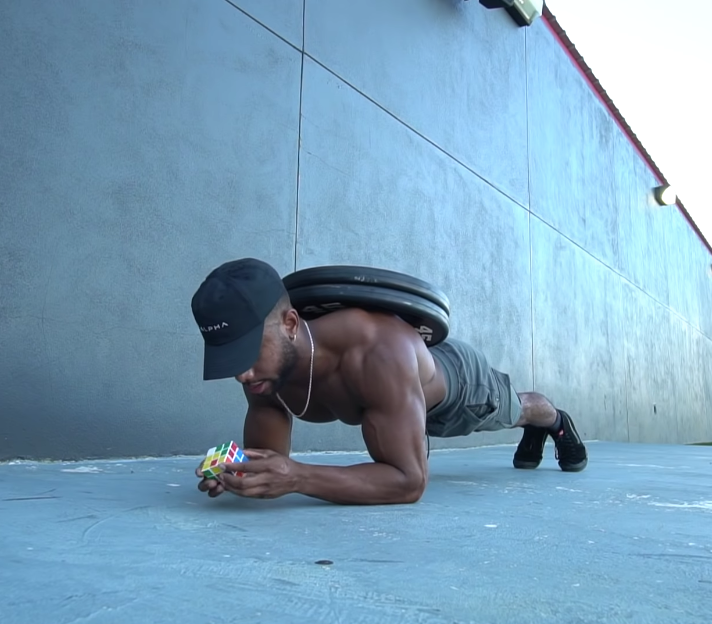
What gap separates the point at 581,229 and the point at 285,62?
6.21 metres

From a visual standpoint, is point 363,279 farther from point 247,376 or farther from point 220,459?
point 220,459

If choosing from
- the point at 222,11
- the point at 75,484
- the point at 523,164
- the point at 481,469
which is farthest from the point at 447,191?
the point at 75,484

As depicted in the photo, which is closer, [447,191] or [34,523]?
[34,523]

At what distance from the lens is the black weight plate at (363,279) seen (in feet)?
7.76

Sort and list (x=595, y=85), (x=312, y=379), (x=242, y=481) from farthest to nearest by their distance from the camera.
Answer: (x=595, y=85)
(x=312, y=379)
(x=242, y=481)

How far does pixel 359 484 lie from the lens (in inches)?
80.9

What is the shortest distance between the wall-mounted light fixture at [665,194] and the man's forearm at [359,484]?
1362 cm

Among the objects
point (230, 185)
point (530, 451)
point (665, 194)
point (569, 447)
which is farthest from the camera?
point (665, 194)

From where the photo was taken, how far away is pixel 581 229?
964 centimetres

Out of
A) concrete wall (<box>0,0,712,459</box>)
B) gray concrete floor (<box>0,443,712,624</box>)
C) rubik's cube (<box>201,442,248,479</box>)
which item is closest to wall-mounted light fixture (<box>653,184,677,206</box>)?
concrete wall (<box>0,0,712,459</box>)

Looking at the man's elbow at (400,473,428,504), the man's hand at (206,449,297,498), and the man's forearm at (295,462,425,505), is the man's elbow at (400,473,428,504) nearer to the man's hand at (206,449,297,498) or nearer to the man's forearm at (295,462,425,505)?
the man's forearm at (295,462,425,505)

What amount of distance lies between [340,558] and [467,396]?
157 cm

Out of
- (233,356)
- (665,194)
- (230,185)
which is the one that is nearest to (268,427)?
(233,356)

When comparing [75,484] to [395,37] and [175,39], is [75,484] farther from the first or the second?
[395,37]
